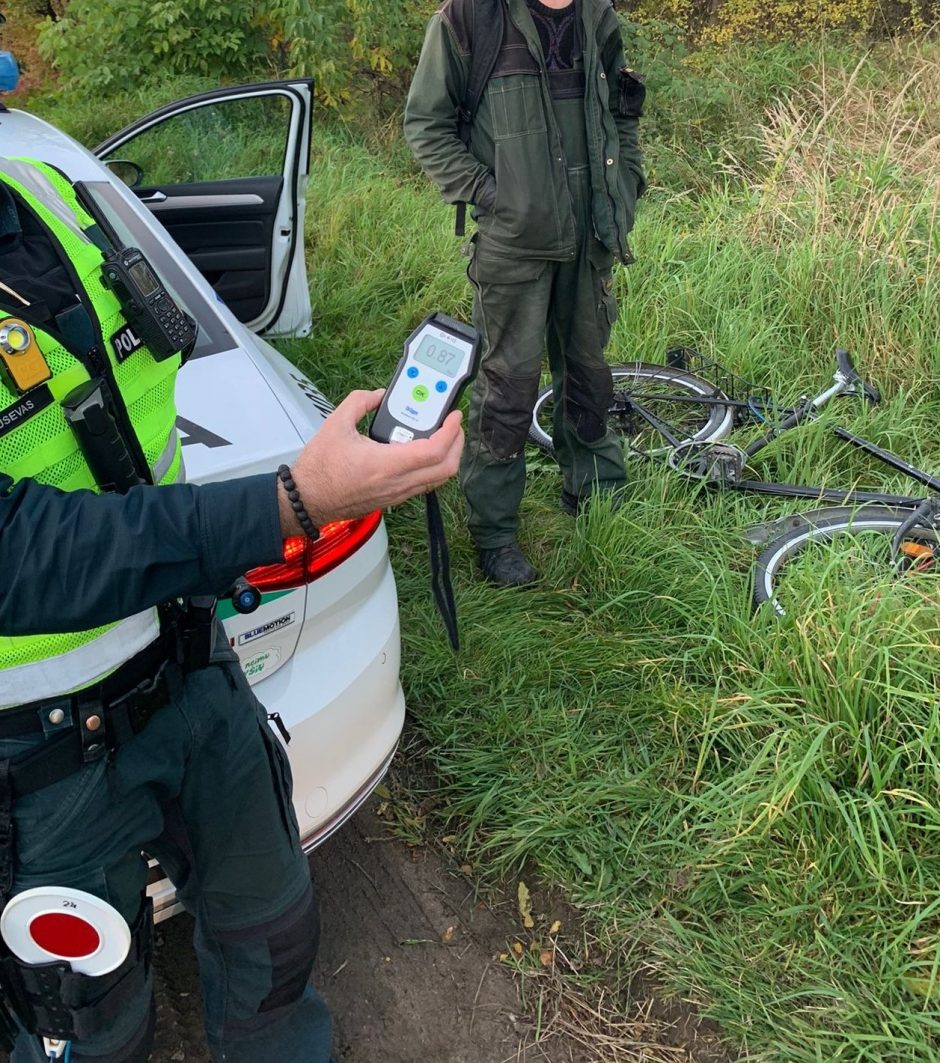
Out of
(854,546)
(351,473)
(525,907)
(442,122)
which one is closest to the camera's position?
(351,473)

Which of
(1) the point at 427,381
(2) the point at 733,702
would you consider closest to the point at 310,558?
(1) the point at 427,381

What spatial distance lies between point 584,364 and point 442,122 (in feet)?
2.87

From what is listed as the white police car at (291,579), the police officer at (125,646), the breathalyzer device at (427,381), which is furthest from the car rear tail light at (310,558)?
the breathalyzer device at (427,381)

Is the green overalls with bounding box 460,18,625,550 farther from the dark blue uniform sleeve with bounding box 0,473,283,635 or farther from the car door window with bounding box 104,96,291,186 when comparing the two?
the car door window with bounding box 104,96,291,186

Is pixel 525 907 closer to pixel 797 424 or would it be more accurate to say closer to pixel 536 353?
pixel 536 353

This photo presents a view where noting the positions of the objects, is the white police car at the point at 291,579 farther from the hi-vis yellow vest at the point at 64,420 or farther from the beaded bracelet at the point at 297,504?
the beaded bracelet at the point at 297,504

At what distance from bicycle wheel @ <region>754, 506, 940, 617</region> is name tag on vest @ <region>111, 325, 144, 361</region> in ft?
6.23

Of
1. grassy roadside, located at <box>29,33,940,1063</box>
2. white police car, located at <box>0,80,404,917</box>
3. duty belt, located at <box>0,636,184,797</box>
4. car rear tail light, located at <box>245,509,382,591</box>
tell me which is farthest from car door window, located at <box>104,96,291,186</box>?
duty belt, located at <box>0,636,184,797</box>

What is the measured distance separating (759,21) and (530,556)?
284 inches

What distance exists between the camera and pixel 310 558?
5.94 ft

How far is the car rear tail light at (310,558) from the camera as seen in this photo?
5.77 feet

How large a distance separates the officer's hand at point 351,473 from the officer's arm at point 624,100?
7.24 feet

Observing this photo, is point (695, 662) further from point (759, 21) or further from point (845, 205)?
point (759, 21)

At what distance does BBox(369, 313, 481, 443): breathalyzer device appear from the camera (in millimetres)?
1363
